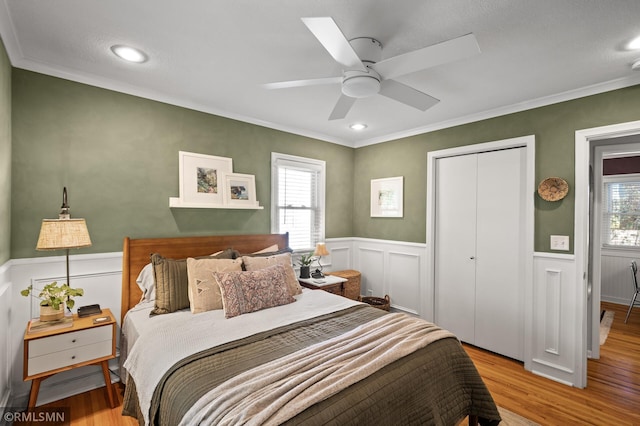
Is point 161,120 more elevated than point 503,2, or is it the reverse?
point 503,2

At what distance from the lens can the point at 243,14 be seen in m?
1.74

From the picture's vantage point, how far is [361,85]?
1953mm

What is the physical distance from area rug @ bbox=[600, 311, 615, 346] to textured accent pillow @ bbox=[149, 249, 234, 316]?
15.2 ft

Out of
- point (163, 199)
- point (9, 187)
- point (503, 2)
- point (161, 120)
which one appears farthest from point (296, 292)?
point (503, 2)

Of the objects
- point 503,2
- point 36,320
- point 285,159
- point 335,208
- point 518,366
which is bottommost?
point 518,366

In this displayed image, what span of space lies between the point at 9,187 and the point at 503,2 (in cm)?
343

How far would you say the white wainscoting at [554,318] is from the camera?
2.78m

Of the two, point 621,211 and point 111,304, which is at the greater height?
point 621,211

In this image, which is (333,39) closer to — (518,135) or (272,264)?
(272,264)

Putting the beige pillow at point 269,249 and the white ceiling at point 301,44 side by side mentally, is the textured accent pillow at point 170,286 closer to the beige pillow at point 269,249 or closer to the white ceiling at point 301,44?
the beige pillow at point 269,249

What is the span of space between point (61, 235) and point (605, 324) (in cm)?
625

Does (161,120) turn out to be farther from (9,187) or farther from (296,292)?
(296,292)

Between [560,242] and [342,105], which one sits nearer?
[342,105]

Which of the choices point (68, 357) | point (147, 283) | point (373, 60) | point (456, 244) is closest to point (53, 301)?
point (68, 357)
